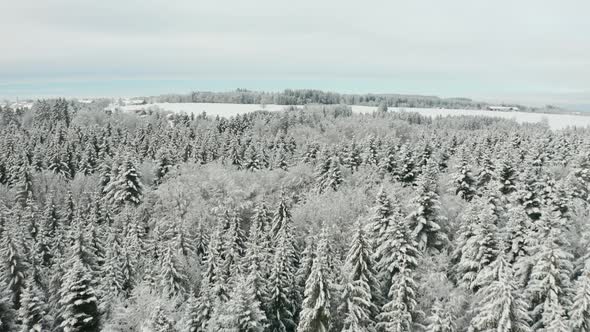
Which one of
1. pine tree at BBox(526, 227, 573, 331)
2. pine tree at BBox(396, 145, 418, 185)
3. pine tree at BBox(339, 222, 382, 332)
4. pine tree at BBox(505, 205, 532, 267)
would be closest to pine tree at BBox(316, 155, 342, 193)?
pine tree at BBox(396, 145, 418, 185)

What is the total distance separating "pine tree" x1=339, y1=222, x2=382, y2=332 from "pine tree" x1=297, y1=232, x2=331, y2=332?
1.55m

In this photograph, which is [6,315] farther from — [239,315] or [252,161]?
[252,161]

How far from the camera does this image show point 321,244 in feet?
Result: 103

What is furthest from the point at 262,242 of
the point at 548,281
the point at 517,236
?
the point at 548,281

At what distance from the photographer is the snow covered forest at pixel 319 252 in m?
29.8

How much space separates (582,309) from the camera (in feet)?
90.3

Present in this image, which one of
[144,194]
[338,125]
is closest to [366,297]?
[144,194]

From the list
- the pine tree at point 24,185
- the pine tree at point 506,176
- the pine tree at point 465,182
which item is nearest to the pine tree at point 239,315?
the pine tree at point 465,182

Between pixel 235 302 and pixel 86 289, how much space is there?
10.5m

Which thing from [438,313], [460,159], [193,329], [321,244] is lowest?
[193,329]

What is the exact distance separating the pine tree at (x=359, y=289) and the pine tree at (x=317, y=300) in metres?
1.55

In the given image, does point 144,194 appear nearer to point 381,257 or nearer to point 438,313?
point 381,257

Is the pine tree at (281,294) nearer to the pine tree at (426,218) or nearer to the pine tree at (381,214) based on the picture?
the pine tree at (381,214)

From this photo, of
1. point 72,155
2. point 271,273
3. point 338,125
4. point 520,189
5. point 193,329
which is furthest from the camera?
point 338,125
